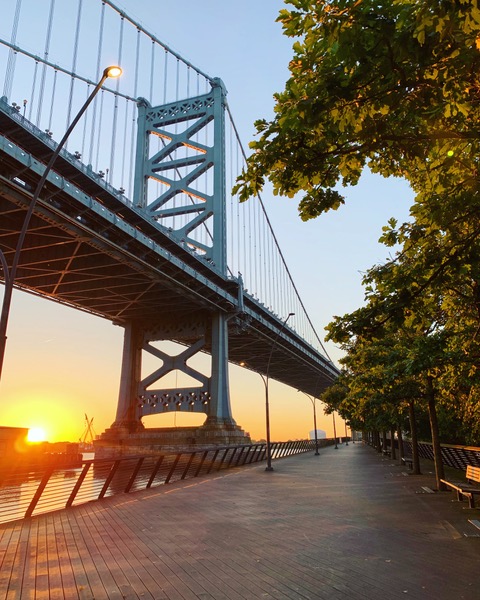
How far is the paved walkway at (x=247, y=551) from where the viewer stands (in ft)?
15.8

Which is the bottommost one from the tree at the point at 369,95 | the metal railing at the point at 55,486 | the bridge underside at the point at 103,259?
the metal railing at the point at 55,486

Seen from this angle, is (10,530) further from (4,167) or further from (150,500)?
(4,167)

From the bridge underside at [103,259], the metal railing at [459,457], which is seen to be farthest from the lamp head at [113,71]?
the metal railing at [459,457]

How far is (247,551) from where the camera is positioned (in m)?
6.39

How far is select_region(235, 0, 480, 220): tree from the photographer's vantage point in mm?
3742

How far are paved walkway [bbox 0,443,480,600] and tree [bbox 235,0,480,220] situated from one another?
4.07 meters

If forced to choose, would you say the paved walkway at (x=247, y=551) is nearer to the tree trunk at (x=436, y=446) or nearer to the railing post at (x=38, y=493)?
the railing post at (x=38, y=493)

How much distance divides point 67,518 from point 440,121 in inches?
344

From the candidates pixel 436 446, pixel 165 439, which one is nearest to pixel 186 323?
pixel 165 439

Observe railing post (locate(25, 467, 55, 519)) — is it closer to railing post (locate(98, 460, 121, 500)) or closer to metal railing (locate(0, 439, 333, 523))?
metal railing (locate(0, 439, 333, 523))

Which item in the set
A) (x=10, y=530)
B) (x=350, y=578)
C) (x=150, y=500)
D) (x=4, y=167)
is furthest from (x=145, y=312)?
(x=350, y=578)

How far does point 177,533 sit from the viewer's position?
7.53m

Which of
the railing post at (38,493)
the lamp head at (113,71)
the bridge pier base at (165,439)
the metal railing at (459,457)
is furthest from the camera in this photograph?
the bridge pier base at (165,439)

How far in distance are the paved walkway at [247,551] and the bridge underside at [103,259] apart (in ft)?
55.9
